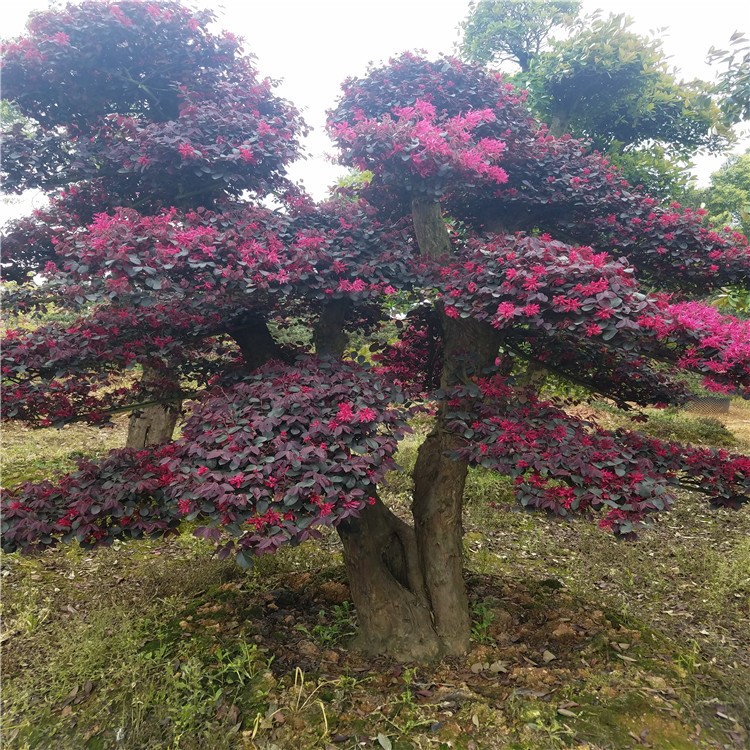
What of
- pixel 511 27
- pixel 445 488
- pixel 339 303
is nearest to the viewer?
pixel 339 303

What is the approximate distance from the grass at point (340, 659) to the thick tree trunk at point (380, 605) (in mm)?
119

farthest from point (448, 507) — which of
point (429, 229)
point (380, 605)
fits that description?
point (429, 229)

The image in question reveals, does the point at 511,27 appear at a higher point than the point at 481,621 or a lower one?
higher

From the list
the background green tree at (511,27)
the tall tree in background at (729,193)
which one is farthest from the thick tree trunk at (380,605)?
the tall tree in background at (729,193)

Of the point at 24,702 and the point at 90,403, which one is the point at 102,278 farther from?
the point at 24,702

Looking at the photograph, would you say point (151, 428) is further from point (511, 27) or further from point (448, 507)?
point (511, 27)

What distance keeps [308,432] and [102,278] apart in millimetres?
1095

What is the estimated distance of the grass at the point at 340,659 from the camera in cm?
238

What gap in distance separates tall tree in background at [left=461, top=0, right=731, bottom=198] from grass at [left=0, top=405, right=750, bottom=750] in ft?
12.7

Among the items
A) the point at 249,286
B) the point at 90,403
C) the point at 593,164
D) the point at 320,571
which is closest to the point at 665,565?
the point at 320,571

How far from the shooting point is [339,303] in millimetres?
2990

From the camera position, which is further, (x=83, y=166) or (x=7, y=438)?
(x=7, y=438)

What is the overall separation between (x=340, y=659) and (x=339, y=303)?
214 cm

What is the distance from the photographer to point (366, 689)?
8.91 feet
